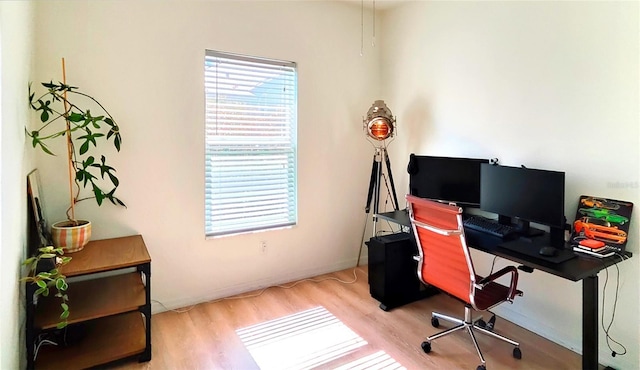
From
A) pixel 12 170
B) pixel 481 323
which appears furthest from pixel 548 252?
pixel 12 170

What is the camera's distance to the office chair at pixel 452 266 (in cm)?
210

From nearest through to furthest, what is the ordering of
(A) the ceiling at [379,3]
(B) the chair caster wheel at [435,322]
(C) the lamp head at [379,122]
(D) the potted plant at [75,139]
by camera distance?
(D) the potted plant at [75,139]
(B) the chair caster wheel at [435,322]
(C) the lamp head at [379,122]
(A) the ceiling at [379,3]

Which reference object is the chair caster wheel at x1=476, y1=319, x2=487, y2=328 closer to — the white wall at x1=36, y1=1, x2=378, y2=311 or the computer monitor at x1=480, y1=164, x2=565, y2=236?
the computer monitor at x1=480, y1=164, x2=565, y2=236

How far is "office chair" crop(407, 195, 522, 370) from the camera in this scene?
2.10 m

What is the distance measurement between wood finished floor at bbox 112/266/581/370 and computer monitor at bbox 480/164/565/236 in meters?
0.81

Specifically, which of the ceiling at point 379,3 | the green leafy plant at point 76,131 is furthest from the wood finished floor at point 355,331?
the ceiling at point 379,3

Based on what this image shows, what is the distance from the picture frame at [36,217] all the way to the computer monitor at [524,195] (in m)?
2.93

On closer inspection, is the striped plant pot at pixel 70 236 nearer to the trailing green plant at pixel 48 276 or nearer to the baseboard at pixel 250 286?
the trailing green plant at pixel 48 276

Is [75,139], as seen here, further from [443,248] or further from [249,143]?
[443,248]

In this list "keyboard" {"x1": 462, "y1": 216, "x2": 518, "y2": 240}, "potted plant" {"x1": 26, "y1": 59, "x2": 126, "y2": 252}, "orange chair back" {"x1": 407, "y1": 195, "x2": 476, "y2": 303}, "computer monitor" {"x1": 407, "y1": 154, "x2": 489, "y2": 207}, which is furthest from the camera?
"computer monitor" {"x1": 407, "y1": 154, "x2": 489, "y2": 207}

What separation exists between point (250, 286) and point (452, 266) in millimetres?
1845

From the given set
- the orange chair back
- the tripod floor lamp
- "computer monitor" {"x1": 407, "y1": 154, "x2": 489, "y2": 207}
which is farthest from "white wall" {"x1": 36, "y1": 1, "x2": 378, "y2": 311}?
the orange chair back

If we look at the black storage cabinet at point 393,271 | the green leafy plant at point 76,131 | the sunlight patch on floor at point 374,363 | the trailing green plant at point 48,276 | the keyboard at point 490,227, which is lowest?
the sunlight patch on floor at point 374,363

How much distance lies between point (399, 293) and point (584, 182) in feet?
5.13
